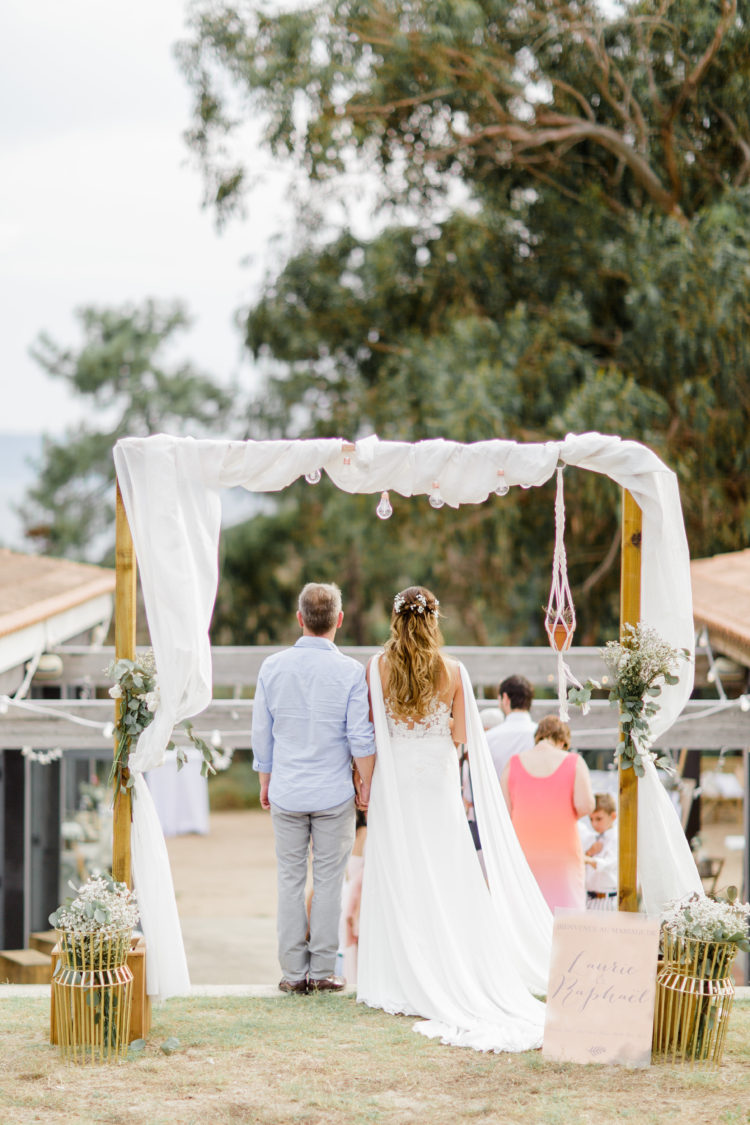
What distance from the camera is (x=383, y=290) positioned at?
15219 mm

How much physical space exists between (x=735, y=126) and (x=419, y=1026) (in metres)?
12.5

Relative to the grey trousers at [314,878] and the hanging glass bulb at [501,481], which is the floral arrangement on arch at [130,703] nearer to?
the grey trousers at [314,878]

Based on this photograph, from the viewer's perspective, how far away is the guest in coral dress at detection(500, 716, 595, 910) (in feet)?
16.7

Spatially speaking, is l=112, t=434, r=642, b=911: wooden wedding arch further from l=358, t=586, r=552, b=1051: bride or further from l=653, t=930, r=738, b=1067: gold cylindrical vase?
l=358, t=586, r=552, b=1051: bride

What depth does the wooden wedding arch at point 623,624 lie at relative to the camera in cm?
446

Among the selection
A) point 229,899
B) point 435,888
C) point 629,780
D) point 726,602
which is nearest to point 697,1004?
point 629,780

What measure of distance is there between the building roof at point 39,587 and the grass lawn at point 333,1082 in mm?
3626

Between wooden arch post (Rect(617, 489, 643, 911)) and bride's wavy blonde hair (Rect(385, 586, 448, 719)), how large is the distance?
0.73 meters

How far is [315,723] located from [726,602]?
473cm

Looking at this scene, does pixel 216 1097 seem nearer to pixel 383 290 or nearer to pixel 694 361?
pixel 694 361

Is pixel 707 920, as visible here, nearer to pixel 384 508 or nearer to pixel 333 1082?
pixel 333 1082

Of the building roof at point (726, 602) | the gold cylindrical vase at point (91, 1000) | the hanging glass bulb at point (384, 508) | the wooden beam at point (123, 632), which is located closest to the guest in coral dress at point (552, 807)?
the hanging glass bulb at point (384, 508)

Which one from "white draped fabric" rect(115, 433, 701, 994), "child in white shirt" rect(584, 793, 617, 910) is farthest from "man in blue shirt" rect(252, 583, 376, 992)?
"child in white shirt" rect(584, 793, 617, 910)

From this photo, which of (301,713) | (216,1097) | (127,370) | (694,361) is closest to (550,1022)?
(216,1097)
